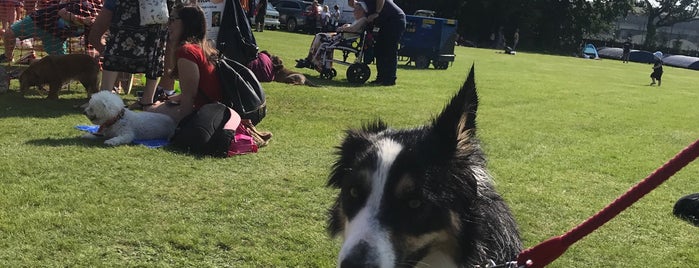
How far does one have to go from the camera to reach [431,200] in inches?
95.2

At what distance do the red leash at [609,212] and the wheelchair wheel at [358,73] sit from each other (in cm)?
1065

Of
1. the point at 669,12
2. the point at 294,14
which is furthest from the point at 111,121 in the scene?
the point at 669,12

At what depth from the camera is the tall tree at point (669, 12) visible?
281 feet

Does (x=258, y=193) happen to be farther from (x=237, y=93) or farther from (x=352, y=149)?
(x=352, y=149)

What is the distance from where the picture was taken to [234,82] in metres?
6.67

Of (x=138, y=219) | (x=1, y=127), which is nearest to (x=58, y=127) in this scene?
(x=1, y=127)

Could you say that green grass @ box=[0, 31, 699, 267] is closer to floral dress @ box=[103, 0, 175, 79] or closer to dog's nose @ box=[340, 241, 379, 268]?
floral dress @ box=[103, 0, 175, 79]

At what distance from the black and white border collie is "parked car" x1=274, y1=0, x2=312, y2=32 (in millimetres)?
37479

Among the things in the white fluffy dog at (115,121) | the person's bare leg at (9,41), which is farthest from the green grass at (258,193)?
the person's bare leg at (9,41)

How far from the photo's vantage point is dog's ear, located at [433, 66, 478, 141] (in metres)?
2.48

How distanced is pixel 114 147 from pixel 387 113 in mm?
4615

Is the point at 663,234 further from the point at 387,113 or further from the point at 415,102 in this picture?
the point at 415,102

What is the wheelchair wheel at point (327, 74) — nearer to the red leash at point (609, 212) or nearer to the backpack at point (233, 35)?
the backpack at point (233, 35)

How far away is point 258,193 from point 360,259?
2898 millimetres
